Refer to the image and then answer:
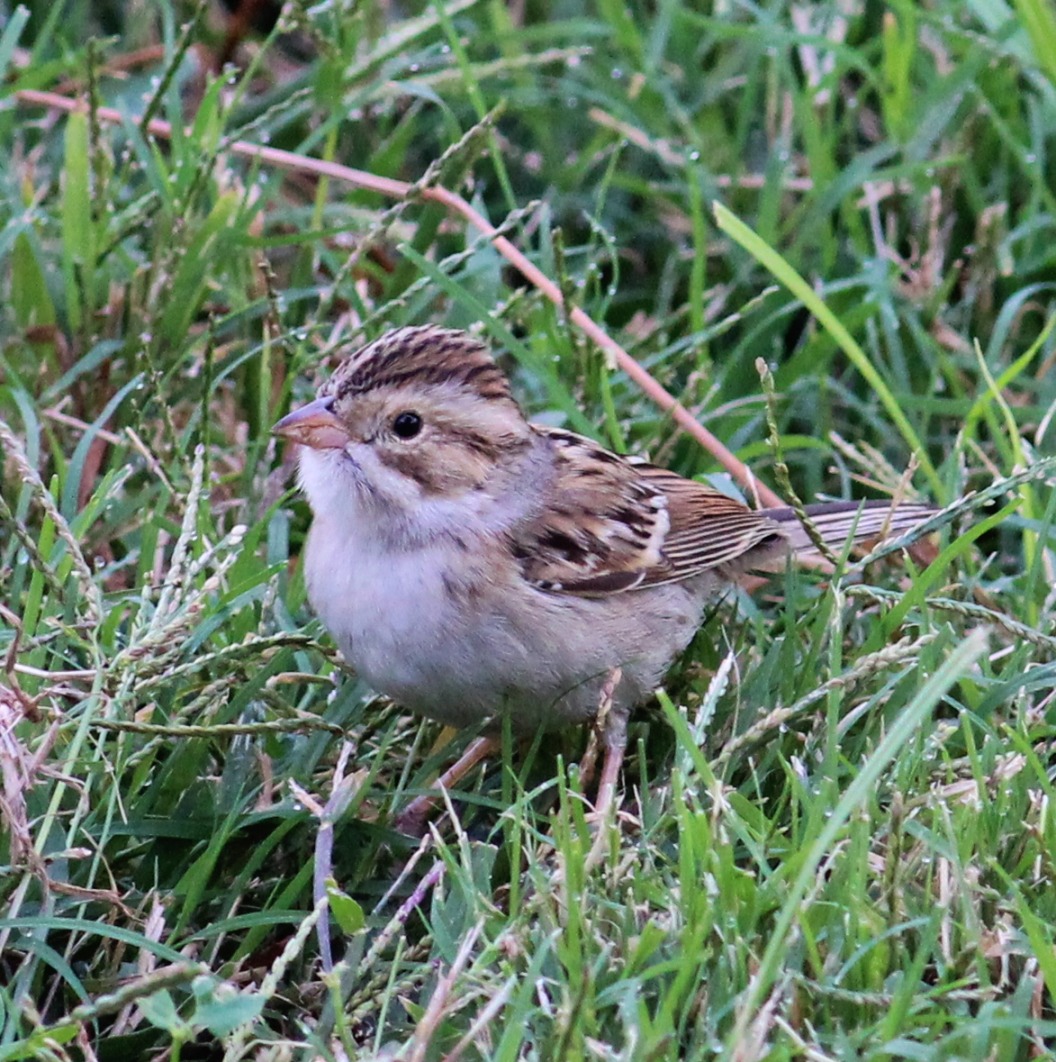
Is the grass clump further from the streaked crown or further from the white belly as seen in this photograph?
the streaked crown

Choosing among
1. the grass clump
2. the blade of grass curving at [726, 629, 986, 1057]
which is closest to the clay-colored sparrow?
the grass clump

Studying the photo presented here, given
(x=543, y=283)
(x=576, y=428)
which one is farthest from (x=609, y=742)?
(x=543, y=283)

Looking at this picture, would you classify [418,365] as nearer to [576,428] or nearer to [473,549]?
[473,549]

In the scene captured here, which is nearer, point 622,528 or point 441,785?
point 441,785

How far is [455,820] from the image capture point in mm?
2607

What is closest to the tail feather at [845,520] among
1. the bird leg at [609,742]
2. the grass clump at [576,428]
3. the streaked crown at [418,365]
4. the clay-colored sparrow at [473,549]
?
the clay-colored sparrow at [473,549]

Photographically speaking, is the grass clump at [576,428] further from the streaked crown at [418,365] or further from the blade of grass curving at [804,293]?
the streaked crown at [418,365]

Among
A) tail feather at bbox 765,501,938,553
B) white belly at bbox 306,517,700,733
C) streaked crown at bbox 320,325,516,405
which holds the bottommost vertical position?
white belly at bbox 306,517,700,733

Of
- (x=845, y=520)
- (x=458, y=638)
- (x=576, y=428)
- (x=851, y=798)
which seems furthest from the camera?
(x=576, y=428)

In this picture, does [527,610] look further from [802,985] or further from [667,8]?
[667,8]

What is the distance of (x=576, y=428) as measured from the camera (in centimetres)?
375

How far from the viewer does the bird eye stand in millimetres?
3098

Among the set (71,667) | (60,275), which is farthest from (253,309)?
(71,667)

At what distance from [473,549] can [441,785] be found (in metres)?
0.41
